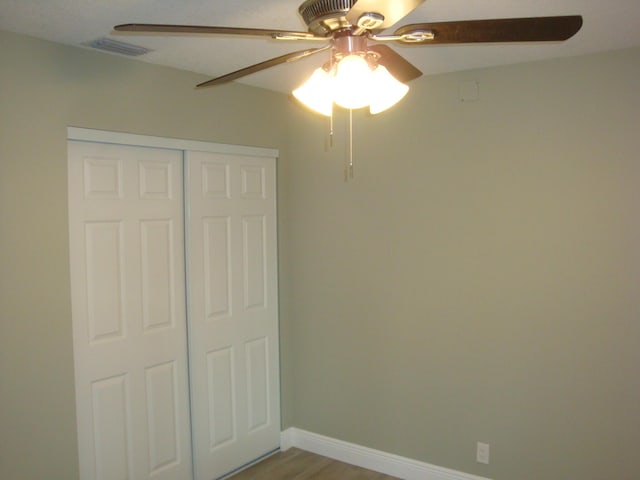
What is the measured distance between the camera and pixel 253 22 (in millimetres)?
2203

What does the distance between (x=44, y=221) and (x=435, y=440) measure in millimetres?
2479

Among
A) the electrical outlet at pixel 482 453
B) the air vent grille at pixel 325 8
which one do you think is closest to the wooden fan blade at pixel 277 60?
the air vent grille at pixel 325 8

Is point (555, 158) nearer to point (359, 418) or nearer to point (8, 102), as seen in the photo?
point (359, 418)

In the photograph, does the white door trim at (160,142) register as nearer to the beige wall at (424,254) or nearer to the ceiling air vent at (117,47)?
the beige wall at (424,254)

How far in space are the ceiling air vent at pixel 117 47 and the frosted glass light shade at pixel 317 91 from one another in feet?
3.80

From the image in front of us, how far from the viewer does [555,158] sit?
2.80 m

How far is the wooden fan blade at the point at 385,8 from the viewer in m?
1.32

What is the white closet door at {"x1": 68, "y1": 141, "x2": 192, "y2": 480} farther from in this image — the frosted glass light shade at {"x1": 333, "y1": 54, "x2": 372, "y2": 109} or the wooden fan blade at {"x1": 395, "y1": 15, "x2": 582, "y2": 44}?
the wooden fan blade at {"x1": 395, "y1": 15, "x2": 582, "y2": 44}

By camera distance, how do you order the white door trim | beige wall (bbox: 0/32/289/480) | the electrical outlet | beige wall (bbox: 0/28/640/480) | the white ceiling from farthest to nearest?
1. the electrical outlet
2. the white door trim
3. beige wall (bbox: 0/28/640/480)
4. beige wall (bbox: 0/32/289/480)
5. the white ceiling

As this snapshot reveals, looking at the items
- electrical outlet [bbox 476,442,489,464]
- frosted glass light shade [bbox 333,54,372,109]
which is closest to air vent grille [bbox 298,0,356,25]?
frosted glass light shade [bbox 333,54,372,109]

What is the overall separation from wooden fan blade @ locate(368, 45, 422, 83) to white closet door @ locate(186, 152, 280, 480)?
1557 millimetres

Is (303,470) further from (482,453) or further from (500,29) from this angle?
(500,29)

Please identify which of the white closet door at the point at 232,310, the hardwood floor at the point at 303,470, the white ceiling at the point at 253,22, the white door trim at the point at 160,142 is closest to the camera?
the white ceiling at the point at 253,22

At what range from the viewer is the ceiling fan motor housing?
4.55 feet
